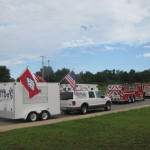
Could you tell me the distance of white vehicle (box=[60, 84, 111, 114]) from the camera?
22906mm

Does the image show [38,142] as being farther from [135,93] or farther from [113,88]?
[135,93]

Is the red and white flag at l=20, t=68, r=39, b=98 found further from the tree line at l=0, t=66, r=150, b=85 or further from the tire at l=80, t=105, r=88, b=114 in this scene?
the tree line at l=0, t=66, r=150, b=85

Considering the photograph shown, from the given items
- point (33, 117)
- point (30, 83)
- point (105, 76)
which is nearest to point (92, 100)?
point (33, 117)

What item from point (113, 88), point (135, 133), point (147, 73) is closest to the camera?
point (135, 133)

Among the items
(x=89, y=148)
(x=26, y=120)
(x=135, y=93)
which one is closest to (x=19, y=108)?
(x=26, y=120)

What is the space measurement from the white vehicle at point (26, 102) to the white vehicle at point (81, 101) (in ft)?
7.60

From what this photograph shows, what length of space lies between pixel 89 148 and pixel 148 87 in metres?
36.8

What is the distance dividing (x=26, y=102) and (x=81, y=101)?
5623 millimetres

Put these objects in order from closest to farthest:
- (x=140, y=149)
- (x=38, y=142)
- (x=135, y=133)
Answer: (x=140, y=149), (x=38, y=142), (x=135, y=133)

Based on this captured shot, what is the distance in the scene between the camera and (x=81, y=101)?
77.0 ft

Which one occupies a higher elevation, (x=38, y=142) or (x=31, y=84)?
(x=31, y=84)

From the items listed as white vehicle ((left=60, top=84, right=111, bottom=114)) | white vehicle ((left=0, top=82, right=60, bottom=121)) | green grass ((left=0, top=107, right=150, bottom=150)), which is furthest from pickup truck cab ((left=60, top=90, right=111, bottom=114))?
green grass ((left=0, top=107, right=150, bottom=150))

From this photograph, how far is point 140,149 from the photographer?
30.0 ft

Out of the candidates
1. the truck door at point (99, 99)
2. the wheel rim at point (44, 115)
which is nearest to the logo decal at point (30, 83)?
the wheel rim at point (44, 115)
